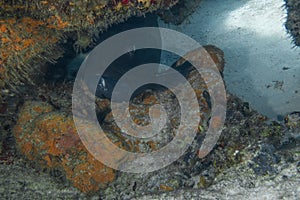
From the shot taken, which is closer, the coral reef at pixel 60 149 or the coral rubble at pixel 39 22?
the coral rubble at pixel 39 22

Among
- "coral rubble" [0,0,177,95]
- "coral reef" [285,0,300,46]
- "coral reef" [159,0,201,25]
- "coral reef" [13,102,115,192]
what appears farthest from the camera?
"coral reef" [159,0,201,25]

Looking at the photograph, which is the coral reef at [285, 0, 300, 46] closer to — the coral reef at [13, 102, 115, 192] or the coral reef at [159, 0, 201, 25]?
the coral reef at [159, 0, 201, 25]

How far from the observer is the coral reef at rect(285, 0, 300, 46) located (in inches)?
129

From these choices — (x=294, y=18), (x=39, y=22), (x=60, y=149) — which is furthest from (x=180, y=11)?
(x=60, y=149)

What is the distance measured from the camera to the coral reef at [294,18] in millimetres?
3281

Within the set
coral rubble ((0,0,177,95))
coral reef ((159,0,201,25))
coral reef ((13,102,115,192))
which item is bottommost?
coral reef ((13,102,115,192))

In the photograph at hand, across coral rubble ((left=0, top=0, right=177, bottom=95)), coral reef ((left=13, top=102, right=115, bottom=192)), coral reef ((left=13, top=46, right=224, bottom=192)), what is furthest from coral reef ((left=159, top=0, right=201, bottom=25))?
coral reef ((left=13, top=102, right=115, bottom=192))

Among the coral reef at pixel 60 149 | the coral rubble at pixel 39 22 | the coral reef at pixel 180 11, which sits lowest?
the coral reef at pixel 60 149

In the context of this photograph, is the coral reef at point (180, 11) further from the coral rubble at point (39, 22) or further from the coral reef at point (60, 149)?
the coral reef at point (60, 149)

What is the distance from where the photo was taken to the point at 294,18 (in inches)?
130

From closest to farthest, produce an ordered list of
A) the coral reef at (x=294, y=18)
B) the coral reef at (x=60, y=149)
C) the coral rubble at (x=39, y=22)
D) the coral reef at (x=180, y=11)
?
the coral rubble at (x=39, y=22) < the coral reef at (x=60, y=149) < the coral reef at (x=294, y=18) < the coral reef at (x=180, y=11)

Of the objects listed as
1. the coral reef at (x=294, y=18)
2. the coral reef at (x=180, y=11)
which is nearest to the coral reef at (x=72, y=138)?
the coral reef at (x=294, y=18)

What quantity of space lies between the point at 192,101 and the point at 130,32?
182 centimetres

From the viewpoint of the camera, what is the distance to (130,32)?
446 centimetres
